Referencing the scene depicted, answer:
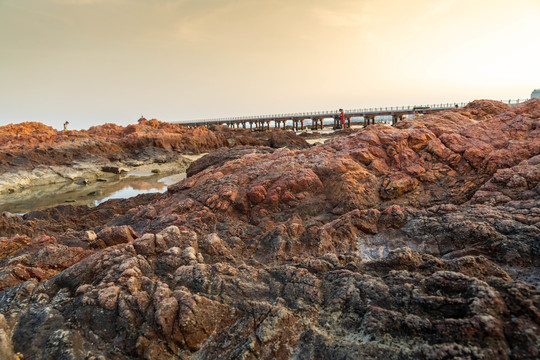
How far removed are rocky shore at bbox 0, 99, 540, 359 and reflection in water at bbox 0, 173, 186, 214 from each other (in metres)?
12.1

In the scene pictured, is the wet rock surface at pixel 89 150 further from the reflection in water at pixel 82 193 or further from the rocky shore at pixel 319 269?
the rocky shore at pixel 319 269

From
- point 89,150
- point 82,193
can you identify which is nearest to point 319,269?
point 82,193

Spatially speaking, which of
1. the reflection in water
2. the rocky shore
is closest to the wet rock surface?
the reflection in water

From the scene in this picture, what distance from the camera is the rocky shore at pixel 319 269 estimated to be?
278cm

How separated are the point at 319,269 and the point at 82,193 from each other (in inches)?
797

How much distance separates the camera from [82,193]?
19391mm

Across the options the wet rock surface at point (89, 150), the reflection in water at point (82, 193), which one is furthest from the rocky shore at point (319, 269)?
the wet rock surface at point (89, 150)

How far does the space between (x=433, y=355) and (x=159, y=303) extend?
2697 millimetres

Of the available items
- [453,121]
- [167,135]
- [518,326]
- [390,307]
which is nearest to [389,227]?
[390,307]

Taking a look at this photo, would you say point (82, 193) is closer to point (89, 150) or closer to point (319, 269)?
point (89, 150)

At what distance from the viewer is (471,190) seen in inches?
248

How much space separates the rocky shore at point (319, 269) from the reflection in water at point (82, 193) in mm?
12051

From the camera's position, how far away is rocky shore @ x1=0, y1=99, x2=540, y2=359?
9.13 feet

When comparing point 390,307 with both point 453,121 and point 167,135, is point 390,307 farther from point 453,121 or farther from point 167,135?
point 167,135
